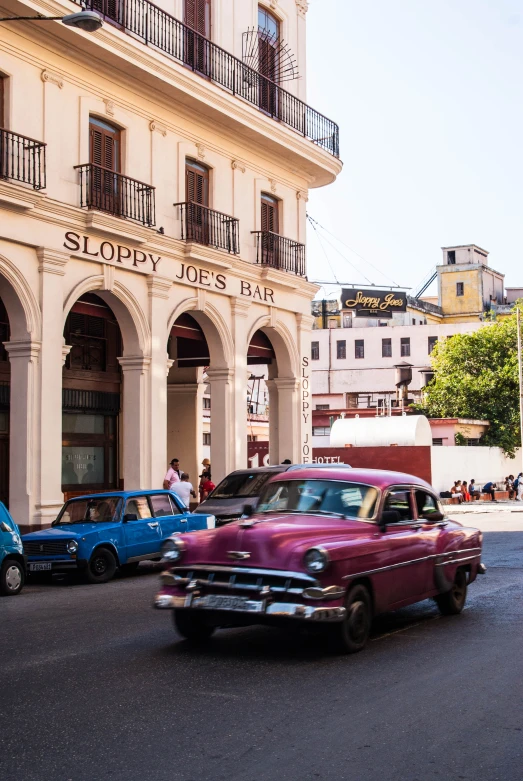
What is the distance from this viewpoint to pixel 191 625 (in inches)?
367

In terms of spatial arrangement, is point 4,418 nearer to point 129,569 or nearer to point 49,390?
point 49,390

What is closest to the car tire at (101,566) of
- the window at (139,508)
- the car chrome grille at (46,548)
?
the car chrome grille at (46,548)

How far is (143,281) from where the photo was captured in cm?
2300

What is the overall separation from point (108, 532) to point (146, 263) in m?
8.47

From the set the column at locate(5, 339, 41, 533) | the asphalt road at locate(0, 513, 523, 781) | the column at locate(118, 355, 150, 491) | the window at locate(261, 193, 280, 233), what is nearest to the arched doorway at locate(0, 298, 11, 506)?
the column at locate(118, 355, 150, 491)

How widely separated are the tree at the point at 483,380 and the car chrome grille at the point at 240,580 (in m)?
52.0

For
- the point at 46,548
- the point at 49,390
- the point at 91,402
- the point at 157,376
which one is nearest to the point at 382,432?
the point at 91,402

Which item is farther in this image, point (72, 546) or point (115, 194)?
point (115, 194)

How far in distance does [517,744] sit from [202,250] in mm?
19319

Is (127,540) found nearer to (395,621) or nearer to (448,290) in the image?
(395,621)

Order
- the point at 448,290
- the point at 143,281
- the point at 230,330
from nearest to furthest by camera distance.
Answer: the point at 143,281
the point at 230,330
the point at 448,290

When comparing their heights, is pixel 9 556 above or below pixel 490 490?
above

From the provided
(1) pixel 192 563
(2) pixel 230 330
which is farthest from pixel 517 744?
(2) pixel 230 330

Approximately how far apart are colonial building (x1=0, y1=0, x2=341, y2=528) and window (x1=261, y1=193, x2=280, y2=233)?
48 mm
